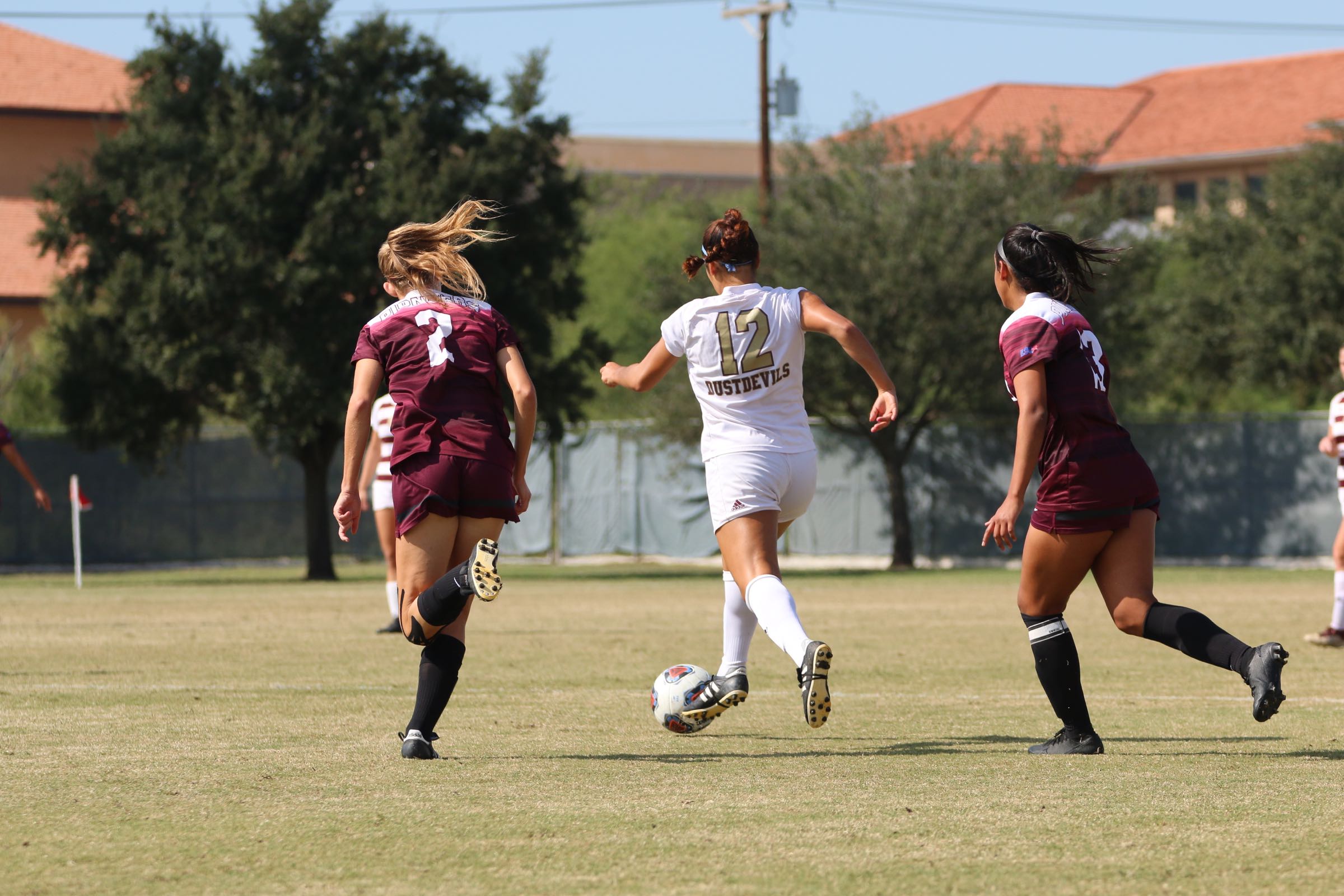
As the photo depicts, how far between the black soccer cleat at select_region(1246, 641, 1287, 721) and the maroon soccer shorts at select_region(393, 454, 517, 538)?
9.14 ft

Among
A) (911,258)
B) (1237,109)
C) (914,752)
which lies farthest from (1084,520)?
(1237,109)

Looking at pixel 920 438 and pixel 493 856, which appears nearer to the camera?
pixel 493 856

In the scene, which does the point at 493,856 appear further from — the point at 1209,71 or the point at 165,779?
the point at 1209,71

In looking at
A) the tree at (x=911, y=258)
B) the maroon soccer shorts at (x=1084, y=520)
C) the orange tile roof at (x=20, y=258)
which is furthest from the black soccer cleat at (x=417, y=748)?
the orange tile roof at (x=20, y=258)

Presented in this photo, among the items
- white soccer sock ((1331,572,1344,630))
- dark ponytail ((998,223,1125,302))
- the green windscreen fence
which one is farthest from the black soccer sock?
the green windscreen fence

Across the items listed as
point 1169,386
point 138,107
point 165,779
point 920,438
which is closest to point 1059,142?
point 920,438

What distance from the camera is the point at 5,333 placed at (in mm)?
35562

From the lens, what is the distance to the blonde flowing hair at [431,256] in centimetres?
707

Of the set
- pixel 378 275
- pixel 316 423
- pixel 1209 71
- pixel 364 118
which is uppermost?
pixel 1209 71

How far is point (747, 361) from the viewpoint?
719 cm

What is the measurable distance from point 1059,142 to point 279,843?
2724 cm

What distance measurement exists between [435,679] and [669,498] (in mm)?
25893

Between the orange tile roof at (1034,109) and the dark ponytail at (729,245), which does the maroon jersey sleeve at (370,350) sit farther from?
the orange tile roof at (1034,109)

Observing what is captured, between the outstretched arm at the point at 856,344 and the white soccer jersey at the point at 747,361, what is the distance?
0.18 ft
